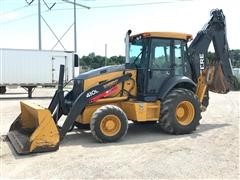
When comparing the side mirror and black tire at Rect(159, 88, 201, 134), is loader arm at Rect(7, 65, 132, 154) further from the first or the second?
the side mirror

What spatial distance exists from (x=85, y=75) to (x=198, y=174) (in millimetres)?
4677

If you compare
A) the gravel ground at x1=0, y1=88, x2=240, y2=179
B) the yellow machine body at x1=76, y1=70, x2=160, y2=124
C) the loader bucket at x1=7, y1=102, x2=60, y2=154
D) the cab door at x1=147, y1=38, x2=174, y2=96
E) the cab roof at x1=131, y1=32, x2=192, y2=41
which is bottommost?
the gravel ground at x1=0, y1=88, x2=240, y2=179

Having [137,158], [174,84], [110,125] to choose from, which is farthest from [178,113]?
[137,158]

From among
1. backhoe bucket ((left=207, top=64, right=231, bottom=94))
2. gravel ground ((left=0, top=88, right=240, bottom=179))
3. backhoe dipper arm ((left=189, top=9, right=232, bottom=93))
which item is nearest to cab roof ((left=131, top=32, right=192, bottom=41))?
backhoe dipper arm ((left=189, top=9, right=232, bottom=93))

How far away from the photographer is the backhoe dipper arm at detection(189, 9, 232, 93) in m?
12.6

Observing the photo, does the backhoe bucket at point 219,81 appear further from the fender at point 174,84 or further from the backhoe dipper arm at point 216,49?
the fender at point 174,84

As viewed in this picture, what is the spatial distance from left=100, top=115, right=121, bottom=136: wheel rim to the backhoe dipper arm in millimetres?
3655

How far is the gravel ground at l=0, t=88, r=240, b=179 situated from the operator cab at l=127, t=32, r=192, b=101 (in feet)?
4.31

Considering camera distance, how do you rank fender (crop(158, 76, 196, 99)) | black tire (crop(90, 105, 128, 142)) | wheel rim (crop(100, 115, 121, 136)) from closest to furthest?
black tire (crop(90, 105, 128, 142)) → wheel rim (crop(100, 115, 121, 136)) → fender (crop(158, 76, 196, 99))

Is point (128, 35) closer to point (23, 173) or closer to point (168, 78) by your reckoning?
point (168, 78)

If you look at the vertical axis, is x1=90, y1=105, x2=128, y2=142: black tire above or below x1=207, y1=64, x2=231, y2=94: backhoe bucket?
below

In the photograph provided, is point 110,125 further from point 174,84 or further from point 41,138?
point 174,84

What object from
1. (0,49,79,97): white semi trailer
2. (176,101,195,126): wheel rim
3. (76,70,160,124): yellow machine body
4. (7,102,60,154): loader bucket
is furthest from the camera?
(0,49,79,97): white semi trailer

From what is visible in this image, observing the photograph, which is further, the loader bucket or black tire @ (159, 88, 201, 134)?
black tire @ (159, 88, 201, 134)
